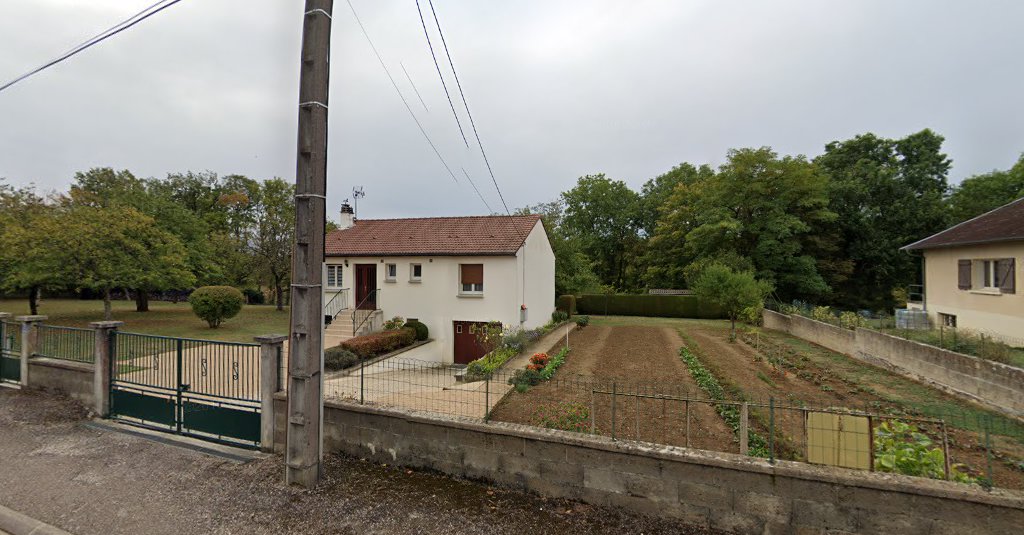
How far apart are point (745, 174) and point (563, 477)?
97.1 ft

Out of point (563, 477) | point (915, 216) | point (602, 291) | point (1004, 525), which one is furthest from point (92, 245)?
point (915, 216)

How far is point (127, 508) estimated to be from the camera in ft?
15.0

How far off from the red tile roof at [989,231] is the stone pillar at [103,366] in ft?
73.4

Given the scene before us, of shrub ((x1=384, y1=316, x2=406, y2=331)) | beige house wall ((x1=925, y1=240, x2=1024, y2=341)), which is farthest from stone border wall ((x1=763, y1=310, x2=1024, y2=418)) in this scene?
shrub ((x1=384, y1=316, x2=406, y2=331))

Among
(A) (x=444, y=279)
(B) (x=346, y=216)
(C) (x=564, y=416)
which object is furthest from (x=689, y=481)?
(B) (x=346, y=216)

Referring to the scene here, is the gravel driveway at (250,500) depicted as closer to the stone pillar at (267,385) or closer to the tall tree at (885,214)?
the stone pillar at (267,385)

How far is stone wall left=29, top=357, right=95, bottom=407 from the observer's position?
310 inches

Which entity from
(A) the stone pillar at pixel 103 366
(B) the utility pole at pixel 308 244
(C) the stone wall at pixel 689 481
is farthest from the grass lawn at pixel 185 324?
(C) the stone wall at pixel 689 481

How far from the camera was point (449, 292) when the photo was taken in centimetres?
1747

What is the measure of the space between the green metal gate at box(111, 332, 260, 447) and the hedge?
27.3 metres

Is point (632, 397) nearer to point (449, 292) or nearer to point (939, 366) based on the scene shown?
point (939, 366)

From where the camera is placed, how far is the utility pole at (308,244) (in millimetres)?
4797

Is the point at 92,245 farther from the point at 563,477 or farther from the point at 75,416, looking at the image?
the point at 563,477

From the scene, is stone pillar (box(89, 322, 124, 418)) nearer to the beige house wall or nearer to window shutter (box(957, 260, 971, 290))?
the beige house wall
